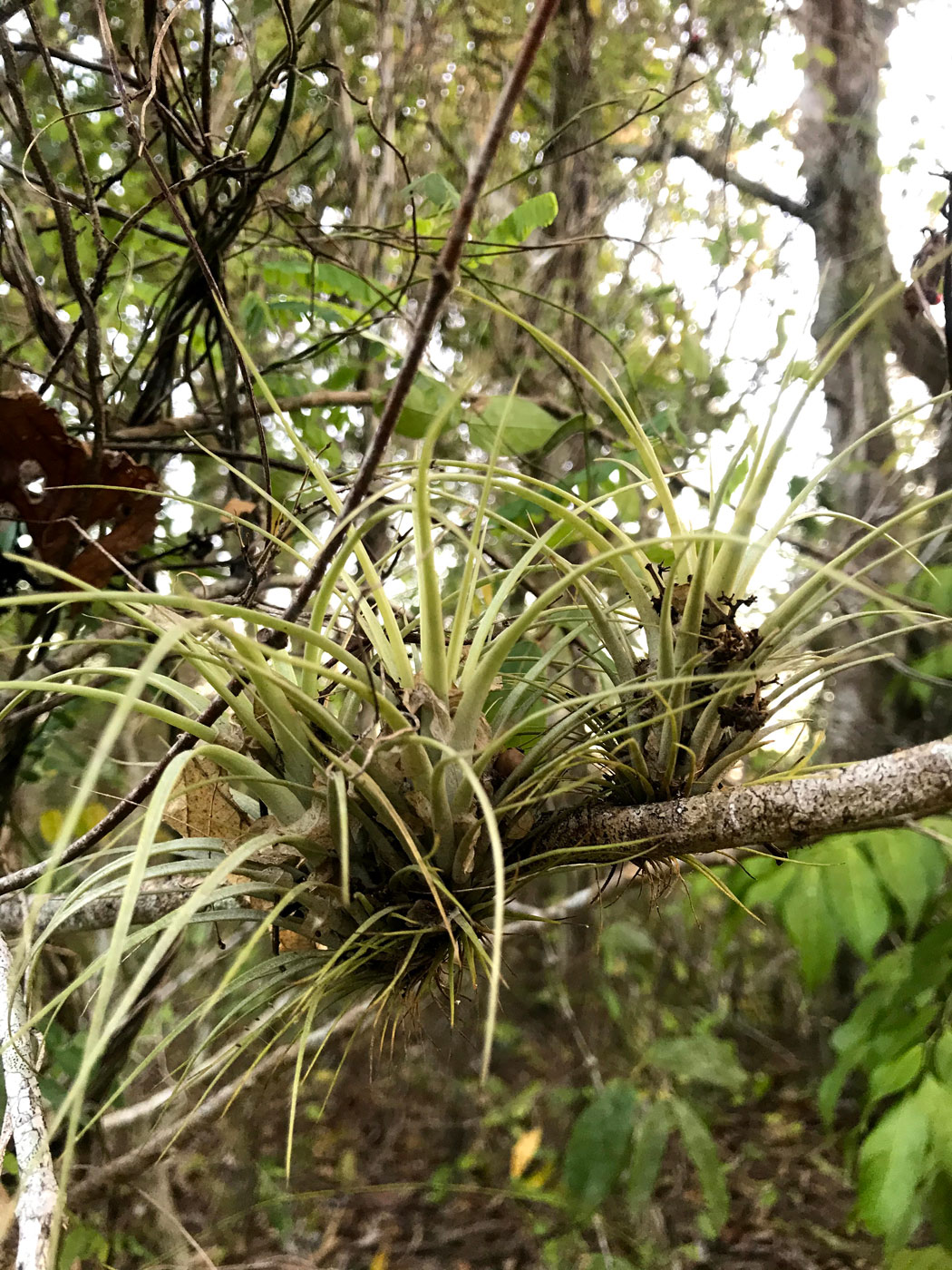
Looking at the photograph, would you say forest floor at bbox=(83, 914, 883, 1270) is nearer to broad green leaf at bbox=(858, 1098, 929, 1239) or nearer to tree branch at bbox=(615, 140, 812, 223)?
broad green leaf at bbox=(858, 1098, 929, 1239)

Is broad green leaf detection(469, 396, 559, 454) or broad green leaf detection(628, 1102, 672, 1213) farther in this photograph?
broad green leaf detection(628, 1102, 672, 1213)

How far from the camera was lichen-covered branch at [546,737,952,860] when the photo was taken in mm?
350

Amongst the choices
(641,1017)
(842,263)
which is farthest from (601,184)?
(641,1017)

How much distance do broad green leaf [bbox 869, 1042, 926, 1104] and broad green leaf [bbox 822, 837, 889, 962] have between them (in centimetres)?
9

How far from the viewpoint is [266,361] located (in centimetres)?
136

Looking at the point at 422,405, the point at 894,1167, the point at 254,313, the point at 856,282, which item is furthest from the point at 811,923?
the point at 856,282

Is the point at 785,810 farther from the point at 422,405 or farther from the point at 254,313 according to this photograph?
the point at 254,313

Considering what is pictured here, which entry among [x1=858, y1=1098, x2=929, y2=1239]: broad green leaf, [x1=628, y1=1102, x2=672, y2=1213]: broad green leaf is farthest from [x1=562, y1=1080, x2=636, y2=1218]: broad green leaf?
[x1=858, y1=1098, x2=929, y2=1239]: broad green leaf

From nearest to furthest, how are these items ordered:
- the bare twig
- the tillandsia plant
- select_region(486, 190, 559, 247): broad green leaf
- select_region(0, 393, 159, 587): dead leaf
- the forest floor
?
the bare twig < the tillandsia plant < select_region(0, 393, 159, 587): dead leaf < select_region(486, 190, 559, 247): broad green leaf < the forest floor

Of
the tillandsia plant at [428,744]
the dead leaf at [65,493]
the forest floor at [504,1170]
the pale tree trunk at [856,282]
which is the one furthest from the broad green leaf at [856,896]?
the forest floor at [504,1170]

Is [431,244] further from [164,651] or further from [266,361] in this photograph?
[164,651]

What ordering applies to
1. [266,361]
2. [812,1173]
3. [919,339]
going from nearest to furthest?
→ [919,339], [266,361], [812,1173]

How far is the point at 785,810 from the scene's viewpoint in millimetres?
370

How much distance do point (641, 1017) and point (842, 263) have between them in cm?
150
